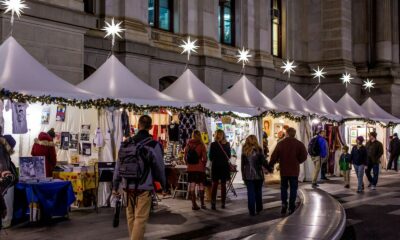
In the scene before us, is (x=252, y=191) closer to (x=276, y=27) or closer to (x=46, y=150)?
(x=46, y=150)

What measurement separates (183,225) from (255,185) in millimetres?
2021

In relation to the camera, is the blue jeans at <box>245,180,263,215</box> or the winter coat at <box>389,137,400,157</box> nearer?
the blue jeans at <box>245,180,263,215</box>

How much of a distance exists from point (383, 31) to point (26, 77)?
25.5 meters

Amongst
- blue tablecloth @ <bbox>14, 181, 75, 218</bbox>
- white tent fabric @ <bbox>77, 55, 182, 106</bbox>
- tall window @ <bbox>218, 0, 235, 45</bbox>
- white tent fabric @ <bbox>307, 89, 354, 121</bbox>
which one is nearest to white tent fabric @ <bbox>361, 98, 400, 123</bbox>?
white tent fabric @ <bbox>307, 89, 354, 121</bbox>

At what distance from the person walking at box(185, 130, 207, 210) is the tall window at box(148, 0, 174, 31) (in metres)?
9.27

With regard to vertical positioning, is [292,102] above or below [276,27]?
below

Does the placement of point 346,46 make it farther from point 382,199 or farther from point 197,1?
point 382,199

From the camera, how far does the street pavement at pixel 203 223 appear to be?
32.7 feet

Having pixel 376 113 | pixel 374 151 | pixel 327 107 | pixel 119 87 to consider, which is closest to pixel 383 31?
pixel 376 113

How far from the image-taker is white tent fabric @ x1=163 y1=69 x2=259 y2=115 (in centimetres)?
1662

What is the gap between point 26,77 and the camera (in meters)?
12.2

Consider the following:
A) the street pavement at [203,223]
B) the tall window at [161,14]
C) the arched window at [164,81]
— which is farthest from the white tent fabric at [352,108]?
the street pavement at [203,223]

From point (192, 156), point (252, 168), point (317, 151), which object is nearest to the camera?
point (252, 168)

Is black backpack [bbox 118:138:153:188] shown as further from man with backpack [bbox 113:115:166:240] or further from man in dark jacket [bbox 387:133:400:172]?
man in dark jacket [bbox 387:133:400:172]
